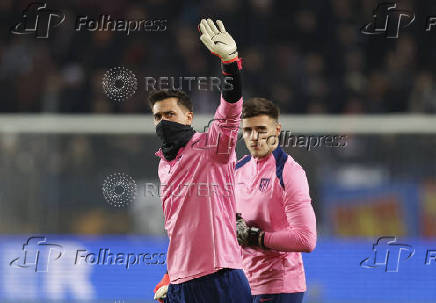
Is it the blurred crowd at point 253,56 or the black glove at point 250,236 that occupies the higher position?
the blurred crowd at point 253,56

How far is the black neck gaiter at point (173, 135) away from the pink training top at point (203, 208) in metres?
0.03

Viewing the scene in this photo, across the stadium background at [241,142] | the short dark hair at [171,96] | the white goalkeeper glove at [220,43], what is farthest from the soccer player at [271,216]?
the stadium background at [241,142]

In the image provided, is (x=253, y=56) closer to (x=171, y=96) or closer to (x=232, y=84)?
(x=171, y=96)

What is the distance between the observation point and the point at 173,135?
4.42 meters

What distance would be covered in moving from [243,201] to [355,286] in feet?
14.5

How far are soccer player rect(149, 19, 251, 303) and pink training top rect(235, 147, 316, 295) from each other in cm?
54

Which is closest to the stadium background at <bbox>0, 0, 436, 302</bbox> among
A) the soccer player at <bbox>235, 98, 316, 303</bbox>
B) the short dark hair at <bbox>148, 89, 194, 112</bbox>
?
the soccer player at <bbox>235, 98, 316, 303</bbox>

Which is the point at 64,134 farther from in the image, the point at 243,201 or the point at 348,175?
the point at 243,201

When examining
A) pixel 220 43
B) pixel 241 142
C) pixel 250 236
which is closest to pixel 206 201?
pixel 250 236

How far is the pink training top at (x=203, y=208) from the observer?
4.25m

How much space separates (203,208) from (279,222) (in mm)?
812

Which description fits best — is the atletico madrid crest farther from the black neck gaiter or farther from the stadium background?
the stadium background

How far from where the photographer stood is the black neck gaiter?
4.41 meters

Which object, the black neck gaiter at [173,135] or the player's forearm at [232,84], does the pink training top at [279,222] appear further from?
the player's forearm at [232,84]
